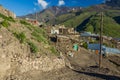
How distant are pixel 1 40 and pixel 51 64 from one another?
773cm

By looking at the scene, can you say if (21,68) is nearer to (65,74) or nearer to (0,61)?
(0,61)

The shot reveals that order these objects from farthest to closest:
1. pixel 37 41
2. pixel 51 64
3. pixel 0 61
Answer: pixel 37 41
pixel 51 64
pixel 0 61

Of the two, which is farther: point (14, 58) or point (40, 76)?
point (40, 76)

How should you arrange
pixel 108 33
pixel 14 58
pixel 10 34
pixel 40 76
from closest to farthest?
pixel 14 58
pixel 40 76
pixel 10 34
pixel 108 33

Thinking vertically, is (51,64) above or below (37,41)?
below

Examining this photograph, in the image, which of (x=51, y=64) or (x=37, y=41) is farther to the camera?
(x=37, y=41)

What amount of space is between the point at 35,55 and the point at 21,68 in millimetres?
3243

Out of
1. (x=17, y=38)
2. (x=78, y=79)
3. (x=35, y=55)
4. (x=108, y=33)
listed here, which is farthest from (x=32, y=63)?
(x=108, y=33)

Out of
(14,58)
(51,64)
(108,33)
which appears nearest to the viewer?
(14,58)

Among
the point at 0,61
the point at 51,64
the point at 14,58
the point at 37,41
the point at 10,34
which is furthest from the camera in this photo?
the point at 37,41

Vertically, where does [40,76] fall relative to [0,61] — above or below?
below

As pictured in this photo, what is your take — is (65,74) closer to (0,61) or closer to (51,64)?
(51,64)

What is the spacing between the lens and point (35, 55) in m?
27.2

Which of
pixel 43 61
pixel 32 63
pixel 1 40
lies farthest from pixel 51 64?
pixel 1 40
